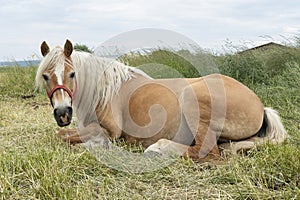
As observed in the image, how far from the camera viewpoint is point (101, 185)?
6.64 ft

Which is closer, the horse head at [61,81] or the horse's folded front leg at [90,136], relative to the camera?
the horse head at [61,81]

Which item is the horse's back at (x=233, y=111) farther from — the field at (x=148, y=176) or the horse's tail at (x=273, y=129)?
the field at (x=148, y=176)

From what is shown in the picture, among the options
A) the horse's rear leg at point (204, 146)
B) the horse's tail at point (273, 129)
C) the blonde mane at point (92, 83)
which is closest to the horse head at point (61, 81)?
the blonde mane at point (92, 83)

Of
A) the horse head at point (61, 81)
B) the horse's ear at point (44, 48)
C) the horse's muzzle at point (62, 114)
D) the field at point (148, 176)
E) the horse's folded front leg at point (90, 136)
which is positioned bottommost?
the horse's folded front leg at point (90, 136)

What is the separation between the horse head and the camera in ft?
9.05

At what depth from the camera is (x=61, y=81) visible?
2818mm

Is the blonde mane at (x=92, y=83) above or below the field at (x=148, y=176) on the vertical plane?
above

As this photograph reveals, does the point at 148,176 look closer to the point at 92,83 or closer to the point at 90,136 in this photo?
the point at 90,136

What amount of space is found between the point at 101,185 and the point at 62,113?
90 centimetres

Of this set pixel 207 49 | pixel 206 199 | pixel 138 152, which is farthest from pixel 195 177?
pixel 207 49

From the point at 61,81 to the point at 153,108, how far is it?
2.59 ft

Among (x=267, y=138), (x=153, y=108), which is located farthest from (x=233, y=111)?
(x=153, y=108)

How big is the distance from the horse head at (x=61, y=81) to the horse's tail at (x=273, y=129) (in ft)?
5.08

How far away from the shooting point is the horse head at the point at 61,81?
2.76 meters
